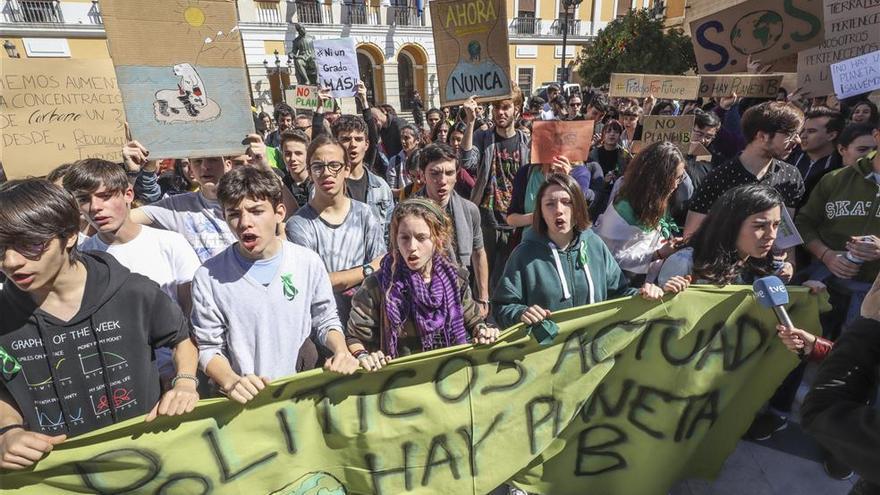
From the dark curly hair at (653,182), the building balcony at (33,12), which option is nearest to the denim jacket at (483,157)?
the dark curly hair at (653,182)

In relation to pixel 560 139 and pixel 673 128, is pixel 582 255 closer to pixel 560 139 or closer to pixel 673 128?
Answer: pixel 560 139

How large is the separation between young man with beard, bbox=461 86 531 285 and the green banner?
208 cm

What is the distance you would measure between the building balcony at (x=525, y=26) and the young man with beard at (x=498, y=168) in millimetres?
31983

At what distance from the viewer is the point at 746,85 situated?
5.99 meters

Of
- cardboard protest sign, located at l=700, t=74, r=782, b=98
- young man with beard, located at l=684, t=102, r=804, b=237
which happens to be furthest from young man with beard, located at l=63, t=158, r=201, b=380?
cardboard protest sign, located at l=700, t=74, r=782, b=98

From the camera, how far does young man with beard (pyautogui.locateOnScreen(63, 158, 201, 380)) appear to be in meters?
2.13

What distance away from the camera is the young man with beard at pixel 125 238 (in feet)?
7.00

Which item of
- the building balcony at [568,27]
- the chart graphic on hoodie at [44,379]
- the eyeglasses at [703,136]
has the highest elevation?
the building balcony at [568,27]

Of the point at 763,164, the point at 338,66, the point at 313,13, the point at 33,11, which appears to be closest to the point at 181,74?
the point at 763,164

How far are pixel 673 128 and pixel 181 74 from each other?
13.4 feet

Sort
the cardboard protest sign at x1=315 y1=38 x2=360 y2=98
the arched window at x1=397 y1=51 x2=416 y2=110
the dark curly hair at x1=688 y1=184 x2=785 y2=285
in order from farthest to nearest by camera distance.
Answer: the arched window at x1=397 y1=51 x2=416 y2=110 < the cardboard protest sign at x1=315 y1=38 x2=360 y2=98 < the dark curly hair at x1=688 y1=184 x2=785 y2=285

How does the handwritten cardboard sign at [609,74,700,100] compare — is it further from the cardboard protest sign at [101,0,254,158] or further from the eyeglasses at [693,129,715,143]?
the cardboard protest sign at [101,0,254,158]

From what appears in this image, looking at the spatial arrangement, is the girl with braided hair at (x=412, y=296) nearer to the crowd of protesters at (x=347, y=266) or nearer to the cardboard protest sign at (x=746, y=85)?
the crowd of protesters at (x=347, y=266)

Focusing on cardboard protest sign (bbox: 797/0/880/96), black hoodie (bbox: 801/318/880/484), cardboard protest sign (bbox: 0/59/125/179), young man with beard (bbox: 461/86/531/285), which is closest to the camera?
black hoodie (bbox: 801/318/880/484)
